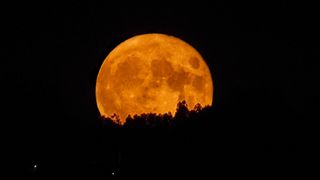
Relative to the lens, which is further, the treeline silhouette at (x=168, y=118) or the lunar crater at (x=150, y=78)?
the lunar crater at (x=150, y=78)

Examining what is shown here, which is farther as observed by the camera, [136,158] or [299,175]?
[136,158]

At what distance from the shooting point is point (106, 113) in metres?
17.1

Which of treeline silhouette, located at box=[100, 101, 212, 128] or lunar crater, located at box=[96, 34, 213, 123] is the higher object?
lunar crater, located at box=[96, 34, 213, 123]

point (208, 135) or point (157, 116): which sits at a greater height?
point (157, 116)

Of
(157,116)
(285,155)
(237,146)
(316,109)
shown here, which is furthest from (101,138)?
(316,109)

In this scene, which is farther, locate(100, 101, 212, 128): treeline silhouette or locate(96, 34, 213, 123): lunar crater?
locate(96, 34, 213, 123): lunar crater

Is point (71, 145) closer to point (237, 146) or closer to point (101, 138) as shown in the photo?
point (101, 138)

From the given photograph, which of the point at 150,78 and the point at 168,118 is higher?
the point at 150,78

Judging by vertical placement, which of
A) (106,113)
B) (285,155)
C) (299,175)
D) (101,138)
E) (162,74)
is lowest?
(299,175)

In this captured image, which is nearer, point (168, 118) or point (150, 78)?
point (168, 118)

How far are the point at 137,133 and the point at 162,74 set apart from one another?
3.23 metres

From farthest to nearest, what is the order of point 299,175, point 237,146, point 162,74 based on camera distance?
point 162,74 < point 237,146 < point 299,175

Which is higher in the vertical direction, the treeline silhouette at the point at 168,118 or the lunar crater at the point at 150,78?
the lunar crater at the point at 150,78

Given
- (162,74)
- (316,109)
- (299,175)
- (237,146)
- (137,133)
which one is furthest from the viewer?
(162,74)
